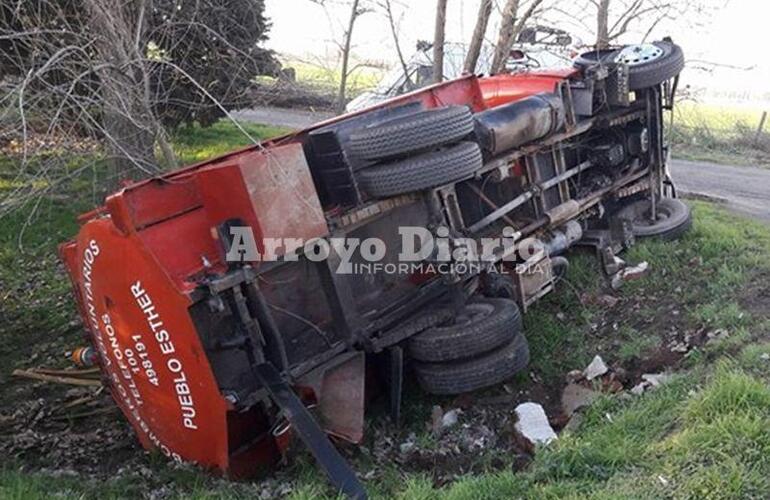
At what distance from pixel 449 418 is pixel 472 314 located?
0.65 metres

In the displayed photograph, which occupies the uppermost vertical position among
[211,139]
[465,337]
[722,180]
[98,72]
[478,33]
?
[98,72]

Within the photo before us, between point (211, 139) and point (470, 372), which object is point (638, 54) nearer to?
point (470, 372)

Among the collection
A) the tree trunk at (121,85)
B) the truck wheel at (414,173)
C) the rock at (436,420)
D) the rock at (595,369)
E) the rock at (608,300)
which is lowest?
the rock at (608,300)

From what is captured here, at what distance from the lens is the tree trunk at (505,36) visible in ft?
24.8

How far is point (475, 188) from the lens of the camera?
16.2 ft

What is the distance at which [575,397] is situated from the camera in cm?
445

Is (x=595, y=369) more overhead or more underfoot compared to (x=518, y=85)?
more underfoot

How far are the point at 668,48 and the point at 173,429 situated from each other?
5085 millimetres

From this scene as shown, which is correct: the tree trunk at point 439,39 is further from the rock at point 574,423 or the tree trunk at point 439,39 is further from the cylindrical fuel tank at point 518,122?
the rock at point 574,423

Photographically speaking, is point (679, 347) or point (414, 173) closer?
point (414, 173)

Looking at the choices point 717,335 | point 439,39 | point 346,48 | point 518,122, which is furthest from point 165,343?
point 346,48

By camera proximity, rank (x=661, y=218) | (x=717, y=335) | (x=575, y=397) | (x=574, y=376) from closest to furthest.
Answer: (x=575, y=397) → (x=717, y=335) → (x=574, y=376) → (x=661, y=218)

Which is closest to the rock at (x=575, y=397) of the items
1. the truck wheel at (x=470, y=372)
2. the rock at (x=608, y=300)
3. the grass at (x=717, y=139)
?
the truck wheel at (x=470, y=372)

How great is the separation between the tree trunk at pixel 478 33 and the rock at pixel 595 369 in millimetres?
3907
